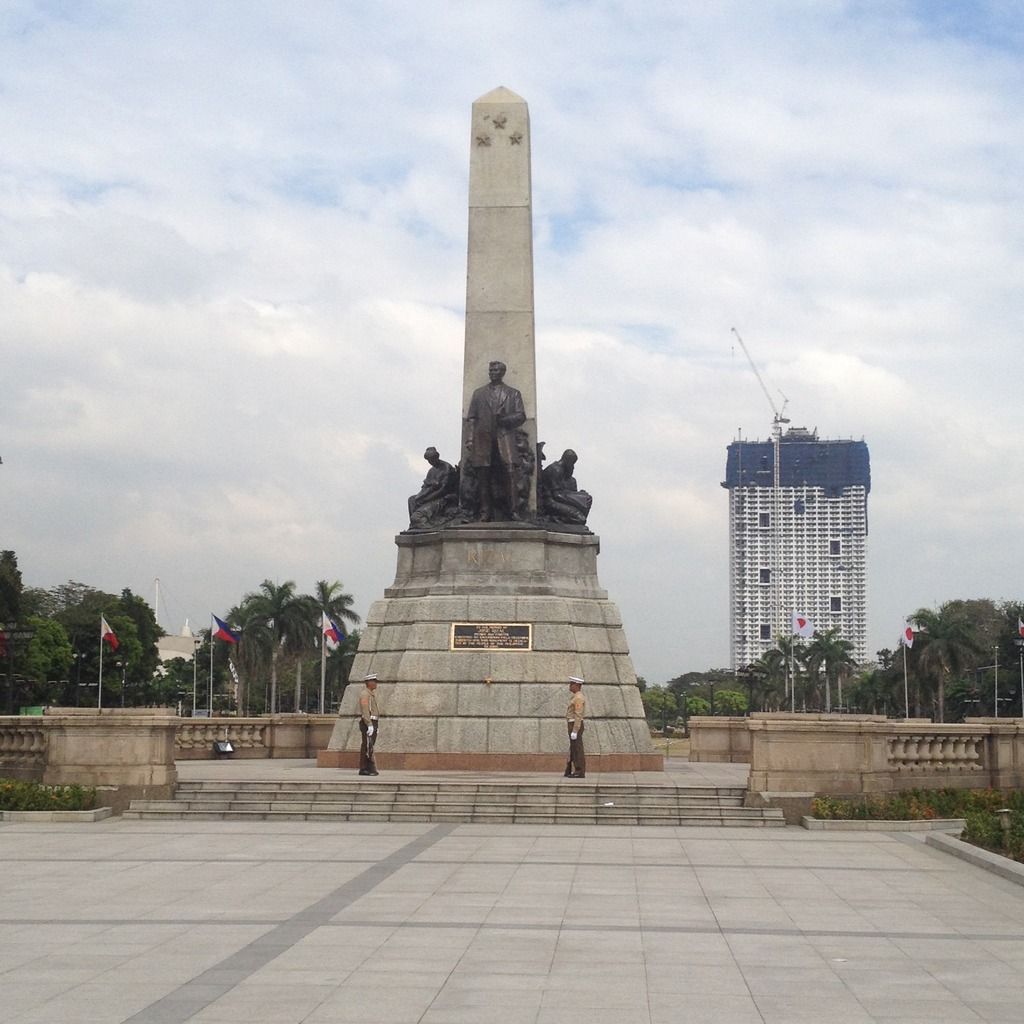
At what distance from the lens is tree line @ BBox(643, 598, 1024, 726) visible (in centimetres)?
8975

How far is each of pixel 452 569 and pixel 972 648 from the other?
71.3 m

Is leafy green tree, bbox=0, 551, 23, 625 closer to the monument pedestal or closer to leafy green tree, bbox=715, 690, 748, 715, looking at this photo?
the monument pedestal

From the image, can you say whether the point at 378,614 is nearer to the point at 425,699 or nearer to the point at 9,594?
the point at 425,699

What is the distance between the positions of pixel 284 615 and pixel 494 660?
2667 inches

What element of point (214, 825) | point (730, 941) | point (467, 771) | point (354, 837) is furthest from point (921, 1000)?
point (467, 771)

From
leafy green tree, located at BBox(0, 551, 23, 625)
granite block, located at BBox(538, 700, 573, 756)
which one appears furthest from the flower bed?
leafy green tree, located at BBox(0, 551, 23, 625)

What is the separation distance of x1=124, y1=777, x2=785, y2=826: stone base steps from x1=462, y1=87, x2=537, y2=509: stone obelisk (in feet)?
27.8

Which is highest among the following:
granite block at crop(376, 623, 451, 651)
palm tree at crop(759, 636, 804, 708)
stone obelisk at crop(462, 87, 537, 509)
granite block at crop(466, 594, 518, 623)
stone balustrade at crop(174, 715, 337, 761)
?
stone obelisk at crop(462, 87, 537, 509)

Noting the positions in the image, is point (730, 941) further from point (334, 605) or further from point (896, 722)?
point (334, 605)

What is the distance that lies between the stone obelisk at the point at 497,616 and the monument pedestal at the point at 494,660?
2 centimetres

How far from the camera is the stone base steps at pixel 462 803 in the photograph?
63.2ft

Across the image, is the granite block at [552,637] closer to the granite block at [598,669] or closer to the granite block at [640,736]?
the granite block at [598,669]

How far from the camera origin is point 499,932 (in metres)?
10.9

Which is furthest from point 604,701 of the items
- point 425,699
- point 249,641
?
point 249,641
